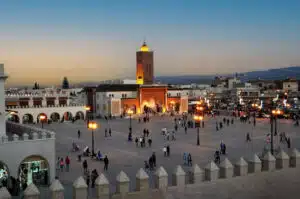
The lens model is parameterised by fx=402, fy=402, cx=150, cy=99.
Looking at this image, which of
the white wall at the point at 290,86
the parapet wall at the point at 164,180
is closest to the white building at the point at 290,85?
the white wall at the point at 290,86

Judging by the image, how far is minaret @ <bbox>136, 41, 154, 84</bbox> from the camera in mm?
79188

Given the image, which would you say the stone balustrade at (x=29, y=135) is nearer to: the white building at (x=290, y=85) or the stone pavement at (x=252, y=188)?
the stone pavement at (x=252, y=188)

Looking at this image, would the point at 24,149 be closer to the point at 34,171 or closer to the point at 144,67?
the point at 34,171

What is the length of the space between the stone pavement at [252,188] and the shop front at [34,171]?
7.80 m

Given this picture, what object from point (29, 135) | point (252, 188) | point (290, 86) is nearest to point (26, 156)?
point (29, 135)

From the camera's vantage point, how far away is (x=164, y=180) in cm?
942

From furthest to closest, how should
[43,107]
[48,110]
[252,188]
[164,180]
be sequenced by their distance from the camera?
[48,110] < [43,107] < [252,188] < [164,180]

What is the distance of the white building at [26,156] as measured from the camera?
585 inches

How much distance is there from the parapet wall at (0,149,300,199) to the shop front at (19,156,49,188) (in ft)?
21.2

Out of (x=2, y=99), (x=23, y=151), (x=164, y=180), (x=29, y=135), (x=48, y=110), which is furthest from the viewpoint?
(x=48, y=110)

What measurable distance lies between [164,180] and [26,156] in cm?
771

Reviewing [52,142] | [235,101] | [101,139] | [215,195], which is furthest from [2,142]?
[235,101]

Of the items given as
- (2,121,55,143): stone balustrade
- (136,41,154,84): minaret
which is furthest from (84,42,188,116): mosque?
(2,121,55,143): stone balustrade

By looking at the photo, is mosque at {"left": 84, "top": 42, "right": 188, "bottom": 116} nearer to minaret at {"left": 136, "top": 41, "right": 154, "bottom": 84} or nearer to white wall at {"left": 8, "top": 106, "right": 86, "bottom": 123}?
white wall at {"left": 8, "top": 106, "right": 86, "bottom": 123}
